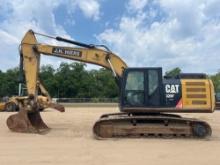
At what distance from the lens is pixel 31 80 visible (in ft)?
64.4

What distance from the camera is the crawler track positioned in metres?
17.2

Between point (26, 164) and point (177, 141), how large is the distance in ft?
22.2

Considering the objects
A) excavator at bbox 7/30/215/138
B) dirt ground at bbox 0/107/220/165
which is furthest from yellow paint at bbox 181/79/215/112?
dirt ground at bbox 0/107/220/165

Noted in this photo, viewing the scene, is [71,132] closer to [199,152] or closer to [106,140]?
[106,140]

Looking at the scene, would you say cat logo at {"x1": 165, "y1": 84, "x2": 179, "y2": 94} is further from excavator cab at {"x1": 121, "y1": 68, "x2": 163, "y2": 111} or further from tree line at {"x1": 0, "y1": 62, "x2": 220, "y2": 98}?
tree line at {"x1": 0, "y1": 62, "x2": 220, "y2": 98}

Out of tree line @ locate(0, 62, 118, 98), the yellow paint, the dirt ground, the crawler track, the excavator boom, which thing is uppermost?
tree line @ locate(0, 62, 118, 98)

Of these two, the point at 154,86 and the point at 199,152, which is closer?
the point at 199,152

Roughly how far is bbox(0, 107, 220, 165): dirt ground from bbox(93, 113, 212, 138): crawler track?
0.47 m

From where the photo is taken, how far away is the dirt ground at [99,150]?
1170 centimetres

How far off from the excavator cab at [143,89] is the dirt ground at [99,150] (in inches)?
63.9

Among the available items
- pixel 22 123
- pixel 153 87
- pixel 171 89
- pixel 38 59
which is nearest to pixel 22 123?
pixel 22 123

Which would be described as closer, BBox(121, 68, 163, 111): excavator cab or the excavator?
the excavator

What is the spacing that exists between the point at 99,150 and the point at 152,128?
3972 mm

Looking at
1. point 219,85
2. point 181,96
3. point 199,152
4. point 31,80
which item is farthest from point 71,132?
point 219,85
